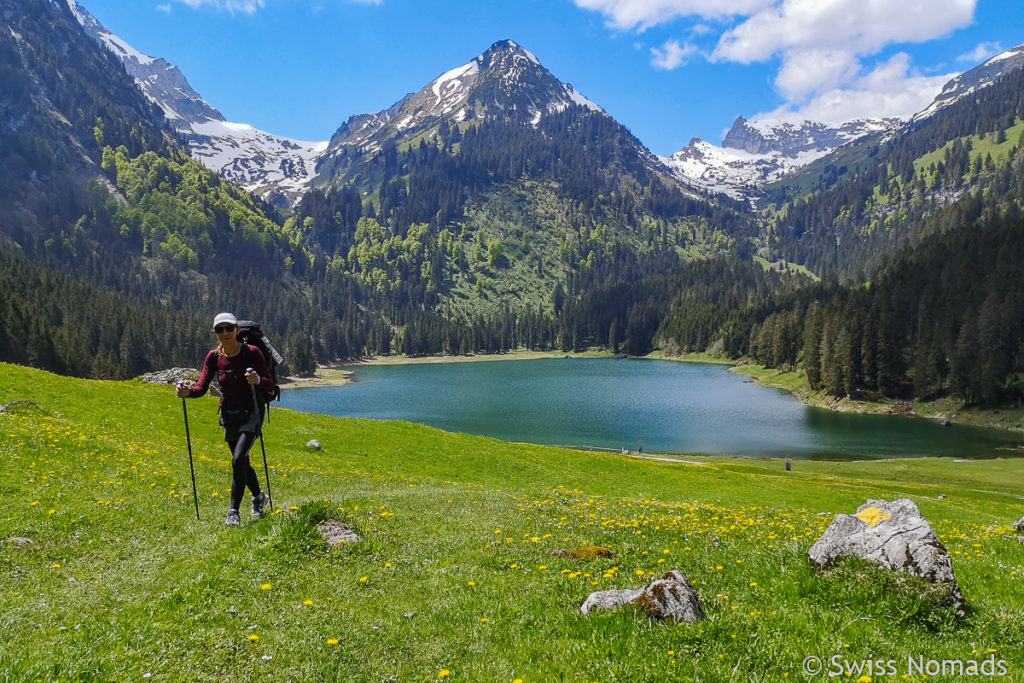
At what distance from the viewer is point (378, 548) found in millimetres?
11750

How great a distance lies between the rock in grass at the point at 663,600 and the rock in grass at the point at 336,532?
5.75 meters

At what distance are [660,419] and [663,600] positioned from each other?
99.2m

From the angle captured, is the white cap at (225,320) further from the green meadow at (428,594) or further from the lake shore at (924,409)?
the lake shore at (924,409)

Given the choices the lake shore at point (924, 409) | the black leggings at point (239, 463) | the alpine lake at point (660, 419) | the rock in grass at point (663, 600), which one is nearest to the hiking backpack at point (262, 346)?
the black leggings at point (239, 463)

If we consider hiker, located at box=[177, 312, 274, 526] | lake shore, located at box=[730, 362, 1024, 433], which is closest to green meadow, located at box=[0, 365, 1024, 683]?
hiker, located at box=[177, 312, 274, 526]

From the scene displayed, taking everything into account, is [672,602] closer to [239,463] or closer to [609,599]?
[609,599]

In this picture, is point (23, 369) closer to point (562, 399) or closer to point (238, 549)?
point (238, 549)

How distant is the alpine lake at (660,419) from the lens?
265ft

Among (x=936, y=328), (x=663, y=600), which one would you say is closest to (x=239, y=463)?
(x=663, y=600)

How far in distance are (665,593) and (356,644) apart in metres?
4.64

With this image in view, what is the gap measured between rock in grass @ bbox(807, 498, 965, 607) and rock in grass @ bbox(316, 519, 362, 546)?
369 inches

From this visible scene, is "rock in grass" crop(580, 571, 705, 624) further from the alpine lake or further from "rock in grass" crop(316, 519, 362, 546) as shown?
the alpine lake

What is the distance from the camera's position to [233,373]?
1327cm

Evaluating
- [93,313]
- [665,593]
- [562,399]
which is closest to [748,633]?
[665,593]
